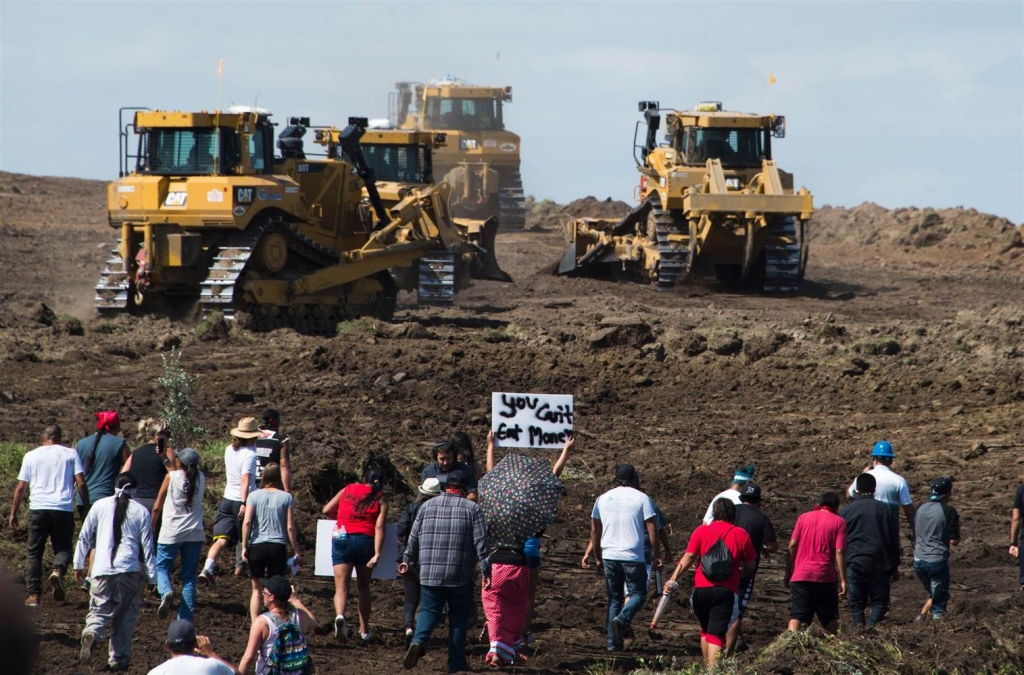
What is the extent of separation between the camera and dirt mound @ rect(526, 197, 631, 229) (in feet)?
163

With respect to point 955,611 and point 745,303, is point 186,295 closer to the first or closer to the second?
point 745,303

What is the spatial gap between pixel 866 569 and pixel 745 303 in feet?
59.4

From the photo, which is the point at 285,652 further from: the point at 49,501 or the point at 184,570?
the point at 49,501

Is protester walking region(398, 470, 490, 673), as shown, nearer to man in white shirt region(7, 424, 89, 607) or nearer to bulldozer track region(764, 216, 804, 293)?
man in white shirt region(7, 424, 89, 607)

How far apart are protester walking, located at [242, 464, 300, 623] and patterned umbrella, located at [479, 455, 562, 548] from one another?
51.6 inches

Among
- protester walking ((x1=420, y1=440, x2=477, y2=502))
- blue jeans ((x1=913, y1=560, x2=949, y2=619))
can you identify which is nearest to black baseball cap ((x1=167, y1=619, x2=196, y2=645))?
protester walking ((x1=420, y1=440, x2=477, y2=502))

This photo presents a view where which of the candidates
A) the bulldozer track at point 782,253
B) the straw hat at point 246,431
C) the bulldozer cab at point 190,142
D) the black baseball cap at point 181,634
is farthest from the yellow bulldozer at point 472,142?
the black baseball cap at point 181,634

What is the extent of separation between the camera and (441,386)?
18547mm

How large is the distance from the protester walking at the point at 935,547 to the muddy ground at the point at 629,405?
34 cm

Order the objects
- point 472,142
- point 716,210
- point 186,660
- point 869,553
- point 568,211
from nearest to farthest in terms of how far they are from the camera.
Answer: point 186,660 < point 869,553 < point 716,210 < point 472,142 < point 568,211

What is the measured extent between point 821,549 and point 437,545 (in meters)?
2.62

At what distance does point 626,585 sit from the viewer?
979 centimetres

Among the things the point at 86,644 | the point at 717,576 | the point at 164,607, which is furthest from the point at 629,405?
the point at 86,644

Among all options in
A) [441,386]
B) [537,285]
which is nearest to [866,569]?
[441,386]
